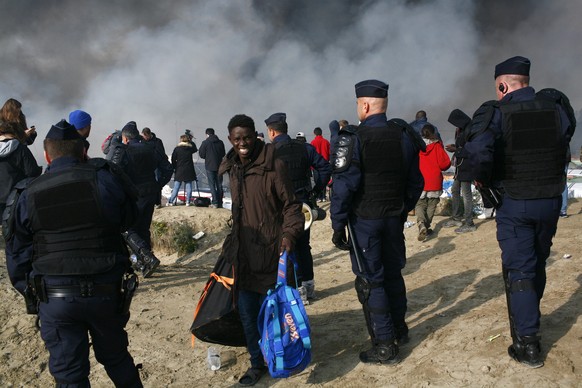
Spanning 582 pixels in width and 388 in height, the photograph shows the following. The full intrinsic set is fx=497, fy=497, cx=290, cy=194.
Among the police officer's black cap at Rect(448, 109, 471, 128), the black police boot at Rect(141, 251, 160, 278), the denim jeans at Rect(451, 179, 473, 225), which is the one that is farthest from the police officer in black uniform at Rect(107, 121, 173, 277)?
the denim jeans at Rect(451, 179, 473, 225)

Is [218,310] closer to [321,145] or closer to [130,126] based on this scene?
[130,126]

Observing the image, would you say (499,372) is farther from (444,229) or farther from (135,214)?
(444,229)

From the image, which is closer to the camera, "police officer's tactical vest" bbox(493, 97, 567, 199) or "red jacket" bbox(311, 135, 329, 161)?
"police officer's tactical vest" bbox(493, 97, 567, 199)

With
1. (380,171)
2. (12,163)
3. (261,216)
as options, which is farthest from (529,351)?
(12,163)

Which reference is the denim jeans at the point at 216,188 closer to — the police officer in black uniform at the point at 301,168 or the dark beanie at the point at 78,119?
the police officer in black uniform at the point at 301,168

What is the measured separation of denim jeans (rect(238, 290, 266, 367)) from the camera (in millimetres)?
3697

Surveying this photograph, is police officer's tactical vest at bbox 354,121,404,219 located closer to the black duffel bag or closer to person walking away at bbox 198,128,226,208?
the black duffel bag

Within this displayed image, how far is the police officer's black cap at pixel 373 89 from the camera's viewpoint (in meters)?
3.78

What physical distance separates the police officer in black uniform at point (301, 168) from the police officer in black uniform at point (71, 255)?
9.36 ft

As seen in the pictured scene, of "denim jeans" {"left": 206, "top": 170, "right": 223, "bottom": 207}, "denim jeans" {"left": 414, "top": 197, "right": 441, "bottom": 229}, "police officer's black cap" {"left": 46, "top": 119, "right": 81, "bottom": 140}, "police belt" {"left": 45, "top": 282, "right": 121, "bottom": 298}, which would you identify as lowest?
"denim jeans" {"left": 414, "top": 197, "right": 441, "bottom": 229}

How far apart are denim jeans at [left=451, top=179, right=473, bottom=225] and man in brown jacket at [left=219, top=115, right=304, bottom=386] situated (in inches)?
235

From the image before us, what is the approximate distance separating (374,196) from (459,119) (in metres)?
0.83

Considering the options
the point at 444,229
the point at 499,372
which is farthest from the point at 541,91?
the point at 444,229

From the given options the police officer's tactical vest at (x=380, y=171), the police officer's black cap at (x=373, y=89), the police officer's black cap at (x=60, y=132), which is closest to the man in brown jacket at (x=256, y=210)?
the police officer's tactical vest at (x=380, y=171)
